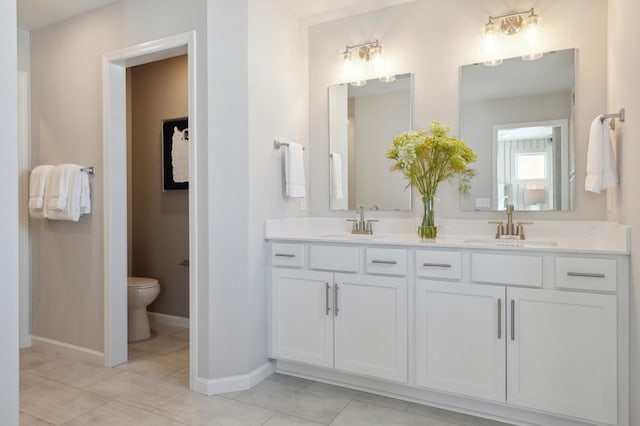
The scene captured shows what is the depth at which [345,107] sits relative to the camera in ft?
9.89

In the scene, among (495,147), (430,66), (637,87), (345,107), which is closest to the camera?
(637,87)

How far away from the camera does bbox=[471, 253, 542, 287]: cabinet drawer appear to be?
1970 mm

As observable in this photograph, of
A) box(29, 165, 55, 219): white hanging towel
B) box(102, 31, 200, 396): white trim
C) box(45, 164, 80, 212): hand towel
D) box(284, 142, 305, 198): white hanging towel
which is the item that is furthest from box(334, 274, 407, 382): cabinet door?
box(29, 165, 55, 219): white hanging towel

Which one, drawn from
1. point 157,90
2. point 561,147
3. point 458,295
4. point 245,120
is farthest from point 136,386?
point 561,147

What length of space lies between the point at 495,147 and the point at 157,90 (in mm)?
3016

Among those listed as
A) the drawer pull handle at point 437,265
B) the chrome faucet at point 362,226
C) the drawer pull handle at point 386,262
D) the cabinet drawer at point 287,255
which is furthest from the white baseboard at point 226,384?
the drawer pull handle at point 437,265

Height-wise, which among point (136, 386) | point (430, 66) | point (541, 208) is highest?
point (430, 66)

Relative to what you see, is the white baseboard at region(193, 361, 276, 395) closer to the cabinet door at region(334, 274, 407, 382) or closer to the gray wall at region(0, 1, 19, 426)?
the cabinet door at region(334, 274, 407, 382)

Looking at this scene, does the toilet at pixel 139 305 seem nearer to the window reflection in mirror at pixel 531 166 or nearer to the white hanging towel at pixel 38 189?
the white hanging towel at pixel 38 189

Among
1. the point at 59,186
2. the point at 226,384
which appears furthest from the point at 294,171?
the point at 59,186

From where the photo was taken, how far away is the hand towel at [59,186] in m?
2.88

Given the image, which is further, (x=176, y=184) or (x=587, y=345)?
(x=176, y=184)

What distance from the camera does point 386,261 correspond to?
232 cm

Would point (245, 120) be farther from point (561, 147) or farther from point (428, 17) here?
point (561, 147)
